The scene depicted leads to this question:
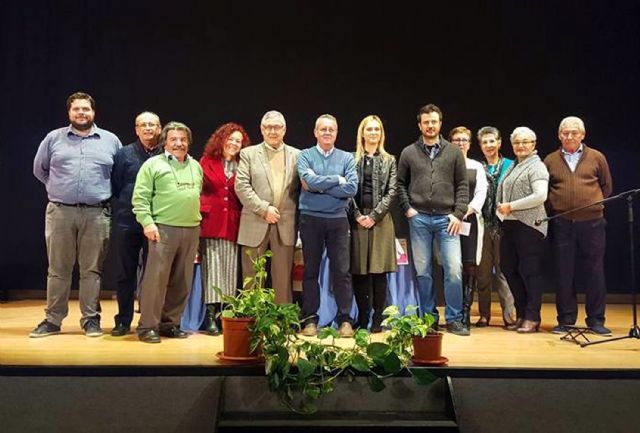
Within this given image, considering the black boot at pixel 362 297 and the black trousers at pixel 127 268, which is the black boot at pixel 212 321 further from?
the black boot at pixel 362 297

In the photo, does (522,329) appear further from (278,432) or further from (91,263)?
(91,263)

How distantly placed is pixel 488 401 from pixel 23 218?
5310mm

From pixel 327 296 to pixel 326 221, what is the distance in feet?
2.32

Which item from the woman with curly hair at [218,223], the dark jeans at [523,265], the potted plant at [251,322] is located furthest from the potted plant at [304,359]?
the dark jeans at [523,265]

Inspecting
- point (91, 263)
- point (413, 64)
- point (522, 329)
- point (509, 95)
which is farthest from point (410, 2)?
point (91, 263)

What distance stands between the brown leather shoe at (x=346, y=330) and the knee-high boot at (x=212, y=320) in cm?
85

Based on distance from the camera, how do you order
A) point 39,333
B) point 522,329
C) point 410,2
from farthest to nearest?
point 410,2
point 522,329
point 39,333

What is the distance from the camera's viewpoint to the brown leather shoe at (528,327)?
4.65 m

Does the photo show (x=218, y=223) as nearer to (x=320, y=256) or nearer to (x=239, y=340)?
(x=320, y=256)

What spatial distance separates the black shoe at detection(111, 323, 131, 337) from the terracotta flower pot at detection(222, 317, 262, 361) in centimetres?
127

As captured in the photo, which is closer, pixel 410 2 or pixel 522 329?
pixel 522 329

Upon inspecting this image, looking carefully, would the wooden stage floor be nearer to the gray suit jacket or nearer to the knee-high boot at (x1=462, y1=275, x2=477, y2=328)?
the knee-high boot at (x1=462, y1=275, x2=477, y2=328)

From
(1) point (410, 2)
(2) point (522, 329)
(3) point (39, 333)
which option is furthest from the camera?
(1) point (410, 2)

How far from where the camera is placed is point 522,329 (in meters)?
4.67
